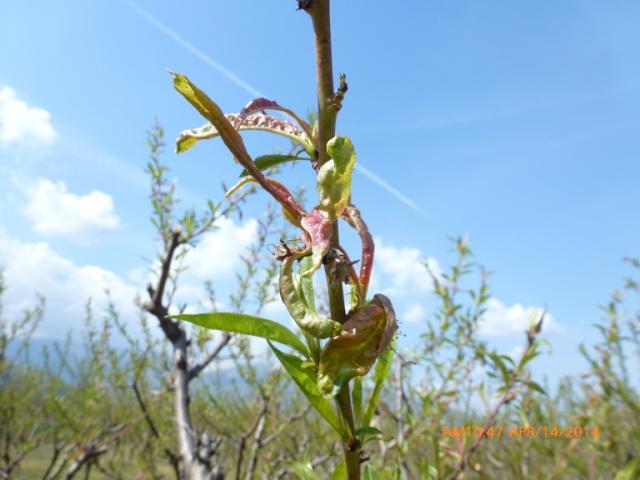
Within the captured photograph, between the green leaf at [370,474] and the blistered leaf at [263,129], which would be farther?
the green leaf at [370,474]

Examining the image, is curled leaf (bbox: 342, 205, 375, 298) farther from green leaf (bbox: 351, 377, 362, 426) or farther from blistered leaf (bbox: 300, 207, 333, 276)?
green leaf (bbox: 351, 377, 362, 426)

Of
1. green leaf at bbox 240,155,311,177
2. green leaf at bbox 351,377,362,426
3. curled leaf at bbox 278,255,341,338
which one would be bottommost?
green leaf at bbox 351,377,362,426

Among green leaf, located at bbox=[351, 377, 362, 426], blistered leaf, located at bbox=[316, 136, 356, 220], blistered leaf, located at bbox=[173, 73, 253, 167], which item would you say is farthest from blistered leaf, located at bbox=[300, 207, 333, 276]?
green leaf, located at bbox=[351, 377, 362, 426]

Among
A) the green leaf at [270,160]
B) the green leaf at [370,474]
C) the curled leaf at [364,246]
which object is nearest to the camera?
the curled leaf at [364,246]

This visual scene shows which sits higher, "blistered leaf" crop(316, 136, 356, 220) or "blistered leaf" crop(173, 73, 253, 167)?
"blistered leaf" crop(173, 73, 253, 167)

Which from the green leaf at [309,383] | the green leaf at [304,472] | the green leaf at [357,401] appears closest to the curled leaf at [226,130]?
the green leaf at [309,383]

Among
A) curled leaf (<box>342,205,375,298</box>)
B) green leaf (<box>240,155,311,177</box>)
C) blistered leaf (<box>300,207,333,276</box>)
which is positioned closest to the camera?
blistered leaf (<box>300,207,333,276</box>)

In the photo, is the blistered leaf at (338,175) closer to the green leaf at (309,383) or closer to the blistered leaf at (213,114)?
the blistered leaf at (213,114)
